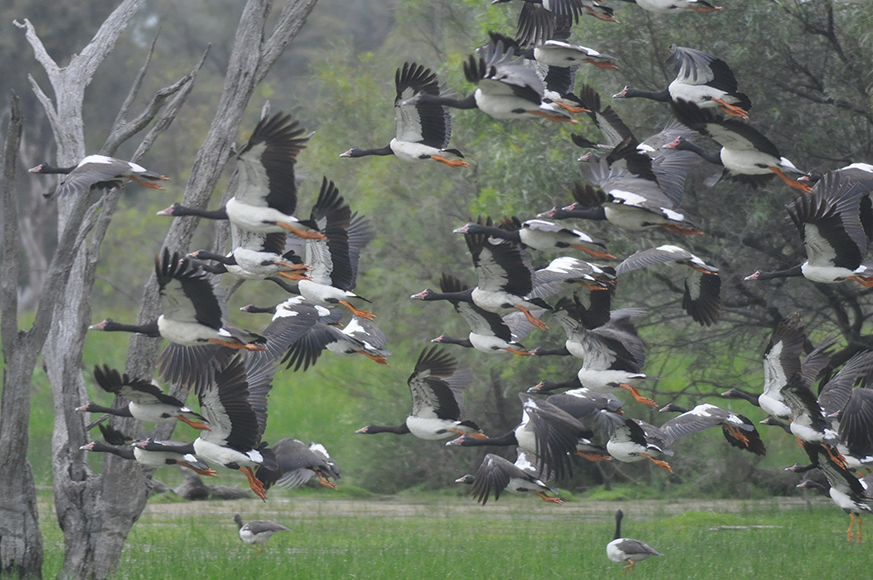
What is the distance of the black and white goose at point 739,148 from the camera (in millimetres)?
9078

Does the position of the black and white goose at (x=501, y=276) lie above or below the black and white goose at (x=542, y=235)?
below

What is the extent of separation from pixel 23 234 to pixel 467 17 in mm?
17971

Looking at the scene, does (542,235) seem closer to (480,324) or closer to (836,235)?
(480,324)

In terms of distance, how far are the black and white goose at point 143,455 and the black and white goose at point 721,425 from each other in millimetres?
4427

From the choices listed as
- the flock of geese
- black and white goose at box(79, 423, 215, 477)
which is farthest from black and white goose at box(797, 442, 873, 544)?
black and white goose at box(79, 423, 215, 477)

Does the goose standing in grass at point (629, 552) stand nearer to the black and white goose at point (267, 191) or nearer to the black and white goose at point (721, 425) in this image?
the black and white goose at point (721, 425)

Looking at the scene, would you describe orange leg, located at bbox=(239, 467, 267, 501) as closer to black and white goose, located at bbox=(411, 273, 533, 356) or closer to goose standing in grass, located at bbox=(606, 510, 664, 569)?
black and white goose, located at bbox=(411, 273, 533, 356)

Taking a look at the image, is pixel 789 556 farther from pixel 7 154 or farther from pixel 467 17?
pixel 467 17

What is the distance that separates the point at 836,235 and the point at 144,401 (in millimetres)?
5689

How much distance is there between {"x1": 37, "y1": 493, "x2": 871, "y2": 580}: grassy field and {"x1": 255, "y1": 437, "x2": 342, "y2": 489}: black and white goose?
0.80 metres

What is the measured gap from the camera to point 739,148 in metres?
9.66

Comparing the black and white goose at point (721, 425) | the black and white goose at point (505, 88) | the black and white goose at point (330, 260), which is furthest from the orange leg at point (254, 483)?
the black and white goose at point (721, 425)

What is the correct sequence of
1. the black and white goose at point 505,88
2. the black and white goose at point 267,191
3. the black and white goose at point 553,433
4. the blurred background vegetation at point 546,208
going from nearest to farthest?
the black and white goose at point 267,191, the black and white goose at point 505,88, the black and white goose at point 553,433, the blurred background vegetation at point 546,208

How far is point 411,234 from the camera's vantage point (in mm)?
20078
